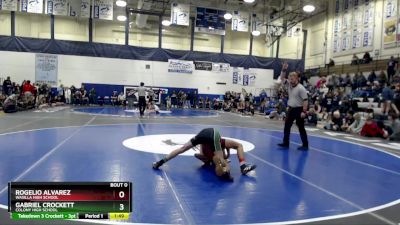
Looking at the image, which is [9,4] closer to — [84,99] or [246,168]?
[84,99]

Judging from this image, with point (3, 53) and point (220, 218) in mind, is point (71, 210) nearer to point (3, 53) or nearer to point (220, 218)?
point (220, 218)

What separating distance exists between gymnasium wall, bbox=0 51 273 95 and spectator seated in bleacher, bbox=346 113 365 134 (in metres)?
15.9

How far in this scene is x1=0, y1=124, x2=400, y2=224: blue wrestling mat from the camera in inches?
141

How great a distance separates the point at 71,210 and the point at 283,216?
2.10m

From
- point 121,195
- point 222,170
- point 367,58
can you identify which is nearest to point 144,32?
point 367,58

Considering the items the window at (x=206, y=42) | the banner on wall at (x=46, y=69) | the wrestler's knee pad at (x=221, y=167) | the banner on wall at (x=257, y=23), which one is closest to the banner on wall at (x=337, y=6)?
the banner on wall at (x=257, y=23)

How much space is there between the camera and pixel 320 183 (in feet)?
15.9

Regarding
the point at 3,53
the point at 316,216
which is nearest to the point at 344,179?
the point at 316,216

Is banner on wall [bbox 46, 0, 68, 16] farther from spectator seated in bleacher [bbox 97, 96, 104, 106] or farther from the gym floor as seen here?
the gym floor

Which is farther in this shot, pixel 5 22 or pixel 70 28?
pixel 70 28

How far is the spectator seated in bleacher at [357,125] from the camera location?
12212mm

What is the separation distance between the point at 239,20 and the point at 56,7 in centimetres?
1124
